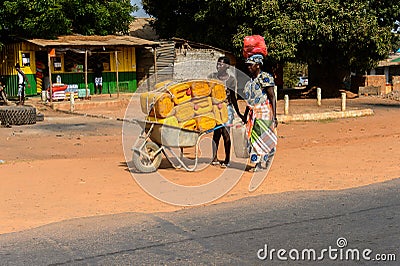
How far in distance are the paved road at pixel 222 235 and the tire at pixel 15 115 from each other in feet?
35.4

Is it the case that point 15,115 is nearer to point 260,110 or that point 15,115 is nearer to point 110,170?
point 110,170

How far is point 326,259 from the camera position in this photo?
17.5ft

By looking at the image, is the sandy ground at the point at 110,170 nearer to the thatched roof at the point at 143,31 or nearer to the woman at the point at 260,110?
the woman at the point at 260,110

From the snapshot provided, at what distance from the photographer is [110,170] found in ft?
32.0

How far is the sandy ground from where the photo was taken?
7414 mm

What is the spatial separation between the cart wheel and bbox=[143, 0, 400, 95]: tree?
1700 centimetres

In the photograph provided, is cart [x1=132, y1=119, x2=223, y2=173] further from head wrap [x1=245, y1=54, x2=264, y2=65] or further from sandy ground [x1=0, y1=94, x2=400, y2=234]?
head wrap [x1=245, y1=54, x2=264, y2=65]

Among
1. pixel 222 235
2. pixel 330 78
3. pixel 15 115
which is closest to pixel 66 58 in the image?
pixel 15 115

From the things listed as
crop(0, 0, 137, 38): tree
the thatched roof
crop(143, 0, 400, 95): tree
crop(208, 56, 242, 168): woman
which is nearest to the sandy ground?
crop(208, 56, 242, 168): woman

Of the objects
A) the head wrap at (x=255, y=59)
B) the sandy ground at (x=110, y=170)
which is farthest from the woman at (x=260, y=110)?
the sandy ground at (x=110, y=170)

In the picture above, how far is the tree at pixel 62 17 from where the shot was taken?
23.7m

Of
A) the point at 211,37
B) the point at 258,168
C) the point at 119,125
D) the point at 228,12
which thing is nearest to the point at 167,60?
the point at 211,37

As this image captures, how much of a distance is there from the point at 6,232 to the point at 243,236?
2.51 m

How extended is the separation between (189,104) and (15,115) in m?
9.07
